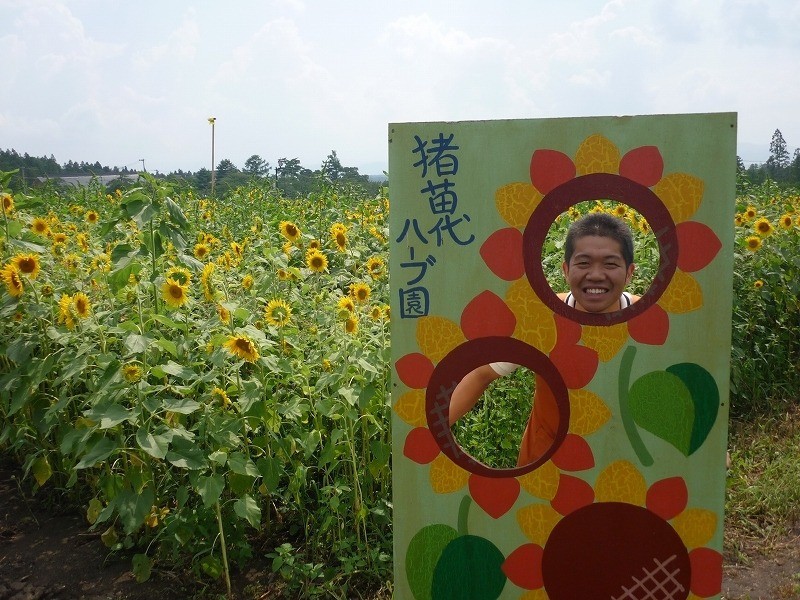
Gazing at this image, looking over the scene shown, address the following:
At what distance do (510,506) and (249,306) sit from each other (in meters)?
1.43

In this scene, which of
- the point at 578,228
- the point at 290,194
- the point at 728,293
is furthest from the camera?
the point at 290,194

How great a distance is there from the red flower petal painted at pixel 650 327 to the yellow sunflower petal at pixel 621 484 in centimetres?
30

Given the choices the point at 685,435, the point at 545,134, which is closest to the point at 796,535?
the point at 685,435

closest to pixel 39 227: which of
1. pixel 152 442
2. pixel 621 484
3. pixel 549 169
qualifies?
pixel 152 442

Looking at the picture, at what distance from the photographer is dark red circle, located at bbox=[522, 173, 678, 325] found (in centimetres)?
170

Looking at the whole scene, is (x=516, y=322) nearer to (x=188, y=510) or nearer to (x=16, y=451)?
(x=188, y=510)

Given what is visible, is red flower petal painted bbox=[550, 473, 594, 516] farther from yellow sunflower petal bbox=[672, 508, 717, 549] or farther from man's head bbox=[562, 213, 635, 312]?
man's head bbox=[562, 213, 635, 312]

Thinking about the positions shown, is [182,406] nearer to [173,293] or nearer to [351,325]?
[173,293]

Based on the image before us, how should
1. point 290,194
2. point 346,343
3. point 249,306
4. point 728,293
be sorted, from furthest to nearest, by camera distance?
point 290,194 < point 249,306 < point 346,343 < point 728,293

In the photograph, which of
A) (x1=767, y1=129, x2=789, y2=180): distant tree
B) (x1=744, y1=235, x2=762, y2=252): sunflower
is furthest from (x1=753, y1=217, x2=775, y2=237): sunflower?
(x1=767, y1=129, x2=789, y2=180): distant tree

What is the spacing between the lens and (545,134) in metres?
1.73

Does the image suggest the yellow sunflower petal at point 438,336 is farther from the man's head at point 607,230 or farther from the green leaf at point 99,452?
the green leaf at point 99,452

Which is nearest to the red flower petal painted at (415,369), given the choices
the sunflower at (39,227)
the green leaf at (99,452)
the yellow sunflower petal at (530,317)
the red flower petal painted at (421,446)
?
the red flower petal painted at (421,446)

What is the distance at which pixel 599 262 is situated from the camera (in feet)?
5.93
